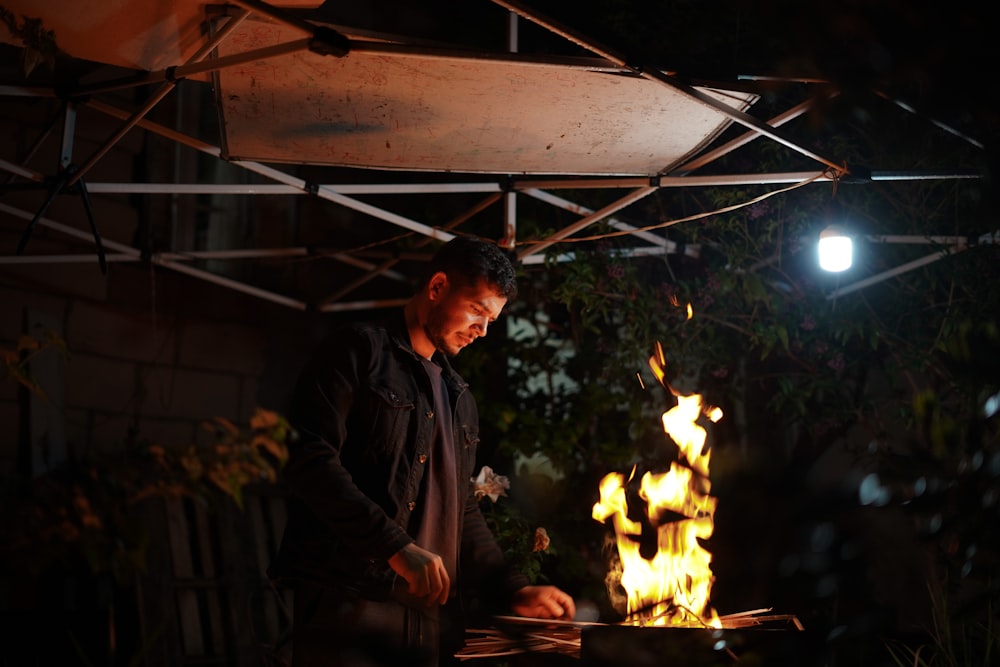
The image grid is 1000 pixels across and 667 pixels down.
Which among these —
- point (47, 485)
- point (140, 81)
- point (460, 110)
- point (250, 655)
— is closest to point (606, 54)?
point (460, 110)

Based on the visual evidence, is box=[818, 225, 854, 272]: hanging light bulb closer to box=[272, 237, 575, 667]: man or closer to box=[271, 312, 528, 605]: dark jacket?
box=[272, 237, 575, 667]: man

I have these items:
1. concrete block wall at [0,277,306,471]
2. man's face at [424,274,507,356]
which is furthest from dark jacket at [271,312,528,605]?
concrete block wall at [0,277,306,471]

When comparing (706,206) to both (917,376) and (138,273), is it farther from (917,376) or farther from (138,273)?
(138,273)

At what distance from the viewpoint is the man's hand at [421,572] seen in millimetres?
2990

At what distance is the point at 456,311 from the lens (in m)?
3.71

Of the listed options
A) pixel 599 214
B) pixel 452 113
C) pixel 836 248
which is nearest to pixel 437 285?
pixel 452 113

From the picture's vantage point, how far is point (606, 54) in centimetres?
311

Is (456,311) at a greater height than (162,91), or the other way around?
(162,91)

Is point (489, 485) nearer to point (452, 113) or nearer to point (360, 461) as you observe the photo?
point (360, 461)

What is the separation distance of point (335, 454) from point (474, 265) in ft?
3.04

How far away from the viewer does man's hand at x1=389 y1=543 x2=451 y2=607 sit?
2.99 m

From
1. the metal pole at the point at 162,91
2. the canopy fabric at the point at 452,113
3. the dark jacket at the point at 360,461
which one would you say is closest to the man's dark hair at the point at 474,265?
the dark jacket at the point at 360,461

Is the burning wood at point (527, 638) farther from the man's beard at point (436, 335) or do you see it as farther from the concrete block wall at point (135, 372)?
the concrete block wall at point (135, 372)

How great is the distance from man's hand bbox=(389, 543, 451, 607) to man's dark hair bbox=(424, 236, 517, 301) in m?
1.11
